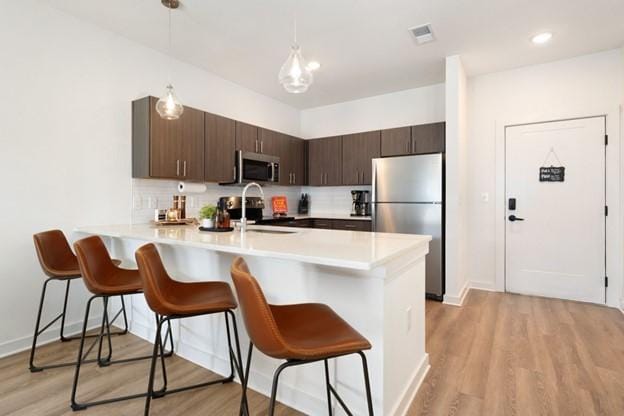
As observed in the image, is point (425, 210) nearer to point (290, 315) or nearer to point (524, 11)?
point (524, 11)

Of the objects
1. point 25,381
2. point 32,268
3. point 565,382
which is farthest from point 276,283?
point 32,268

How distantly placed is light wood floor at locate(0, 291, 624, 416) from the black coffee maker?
7.21ft

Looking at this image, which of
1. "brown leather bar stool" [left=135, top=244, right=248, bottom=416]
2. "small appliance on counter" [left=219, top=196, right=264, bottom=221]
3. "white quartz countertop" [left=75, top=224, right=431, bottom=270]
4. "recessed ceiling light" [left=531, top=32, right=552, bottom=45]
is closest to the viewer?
"white quartz countertop" [left=75, top=224, right=431, bottom=270]

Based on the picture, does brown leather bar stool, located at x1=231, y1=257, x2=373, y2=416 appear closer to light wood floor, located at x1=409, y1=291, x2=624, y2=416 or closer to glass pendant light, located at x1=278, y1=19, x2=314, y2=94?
light wood floor, located at x1=409, y1=291, x2=624, y2=416

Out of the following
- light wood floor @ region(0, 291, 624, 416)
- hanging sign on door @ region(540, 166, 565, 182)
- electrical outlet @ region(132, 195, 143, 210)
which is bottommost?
light wood floor @ region(0, 291, 624, 416)

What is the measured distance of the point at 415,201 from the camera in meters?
3.74

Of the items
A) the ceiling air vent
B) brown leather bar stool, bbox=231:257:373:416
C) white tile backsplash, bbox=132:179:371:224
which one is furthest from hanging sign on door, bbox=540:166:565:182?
brown leather bar stool, bbox=231:257:373:416

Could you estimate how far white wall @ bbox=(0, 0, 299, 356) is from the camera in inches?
93.7

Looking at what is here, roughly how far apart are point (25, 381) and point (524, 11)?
178 inches

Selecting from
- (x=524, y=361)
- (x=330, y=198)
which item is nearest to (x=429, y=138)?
(x=330, y=198)

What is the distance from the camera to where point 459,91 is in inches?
137

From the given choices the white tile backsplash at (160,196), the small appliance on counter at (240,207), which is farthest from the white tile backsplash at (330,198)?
the white tile backsplash at (160,196)

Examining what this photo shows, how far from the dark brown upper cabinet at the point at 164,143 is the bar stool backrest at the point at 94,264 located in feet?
3.56

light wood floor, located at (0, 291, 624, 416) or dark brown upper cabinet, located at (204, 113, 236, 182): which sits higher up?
dark brown upper cabinet, located at (204, 113, 236, 182)
